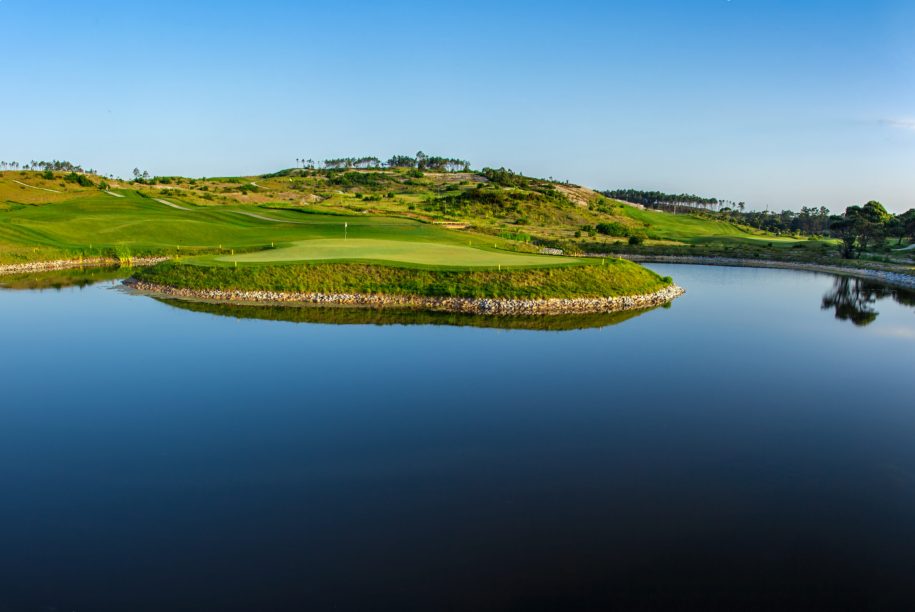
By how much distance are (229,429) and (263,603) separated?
27.5 ft

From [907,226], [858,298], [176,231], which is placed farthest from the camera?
[907,226]

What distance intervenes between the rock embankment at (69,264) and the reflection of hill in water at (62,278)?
1.63 meters

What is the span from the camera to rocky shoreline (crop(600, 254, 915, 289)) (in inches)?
2621

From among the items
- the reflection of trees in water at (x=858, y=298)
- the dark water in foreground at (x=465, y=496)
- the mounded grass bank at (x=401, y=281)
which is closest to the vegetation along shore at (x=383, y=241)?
the mounded grass bank at (x=401, y=281)

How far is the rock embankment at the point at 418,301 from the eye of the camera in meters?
39.8

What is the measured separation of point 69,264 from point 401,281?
1552 inches

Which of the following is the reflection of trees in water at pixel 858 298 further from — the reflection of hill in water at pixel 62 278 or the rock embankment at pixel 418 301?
the reflection of hill in water at pixel 62 278

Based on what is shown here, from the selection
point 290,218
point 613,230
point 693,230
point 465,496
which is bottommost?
point 465,496

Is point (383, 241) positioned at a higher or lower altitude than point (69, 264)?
higher

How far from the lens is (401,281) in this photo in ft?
141

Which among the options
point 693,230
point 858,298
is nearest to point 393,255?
point 858,298

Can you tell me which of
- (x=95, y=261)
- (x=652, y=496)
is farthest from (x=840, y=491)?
(x=95, y=261)

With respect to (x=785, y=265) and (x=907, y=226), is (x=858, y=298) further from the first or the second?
(x=907, y=226)

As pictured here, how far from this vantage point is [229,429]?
18016mm
